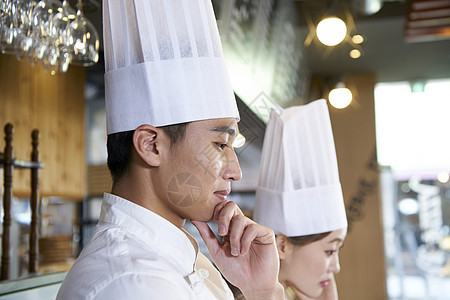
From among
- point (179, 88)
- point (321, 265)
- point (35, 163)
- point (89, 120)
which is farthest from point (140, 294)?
point (89, 120)

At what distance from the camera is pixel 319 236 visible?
1.65 m

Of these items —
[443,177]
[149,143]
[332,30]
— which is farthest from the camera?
[443,177]

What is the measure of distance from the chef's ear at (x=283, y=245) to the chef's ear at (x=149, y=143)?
30.7 inches

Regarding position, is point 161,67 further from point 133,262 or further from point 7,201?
point 7,201

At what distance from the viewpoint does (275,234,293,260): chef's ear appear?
163cm

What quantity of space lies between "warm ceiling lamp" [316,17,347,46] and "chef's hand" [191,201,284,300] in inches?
108

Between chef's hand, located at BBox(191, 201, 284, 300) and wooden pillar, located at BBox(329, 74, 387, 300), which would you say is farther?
wooden pillar, located at BBox(329, 74, 387, 300)

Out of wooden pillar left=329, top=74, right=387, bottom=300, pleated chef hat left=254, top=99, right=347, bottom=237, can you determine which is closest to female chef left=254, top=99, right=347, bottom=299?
pleated chef hat left=254, top=99, right=347, bottom=237

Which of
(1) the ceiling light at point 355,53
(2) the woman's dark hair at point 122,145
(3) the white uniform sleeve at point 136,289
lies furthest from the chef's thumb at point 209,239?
(1) the ceiling light at point 355,53

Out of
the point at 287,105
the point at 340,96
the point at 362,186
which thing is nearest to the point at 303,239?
the point at 287,105

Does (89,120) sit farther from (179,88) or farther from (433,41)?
(179,88)

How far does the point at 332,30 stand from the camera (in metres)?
3.62

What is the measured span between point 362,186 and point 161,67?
5.26 meters

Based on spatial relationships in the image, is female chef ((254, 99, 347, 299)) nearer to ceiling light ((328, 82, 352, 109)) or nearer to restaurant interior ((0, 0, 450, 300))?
restaurant interior ((0, 0, 450, 300))
